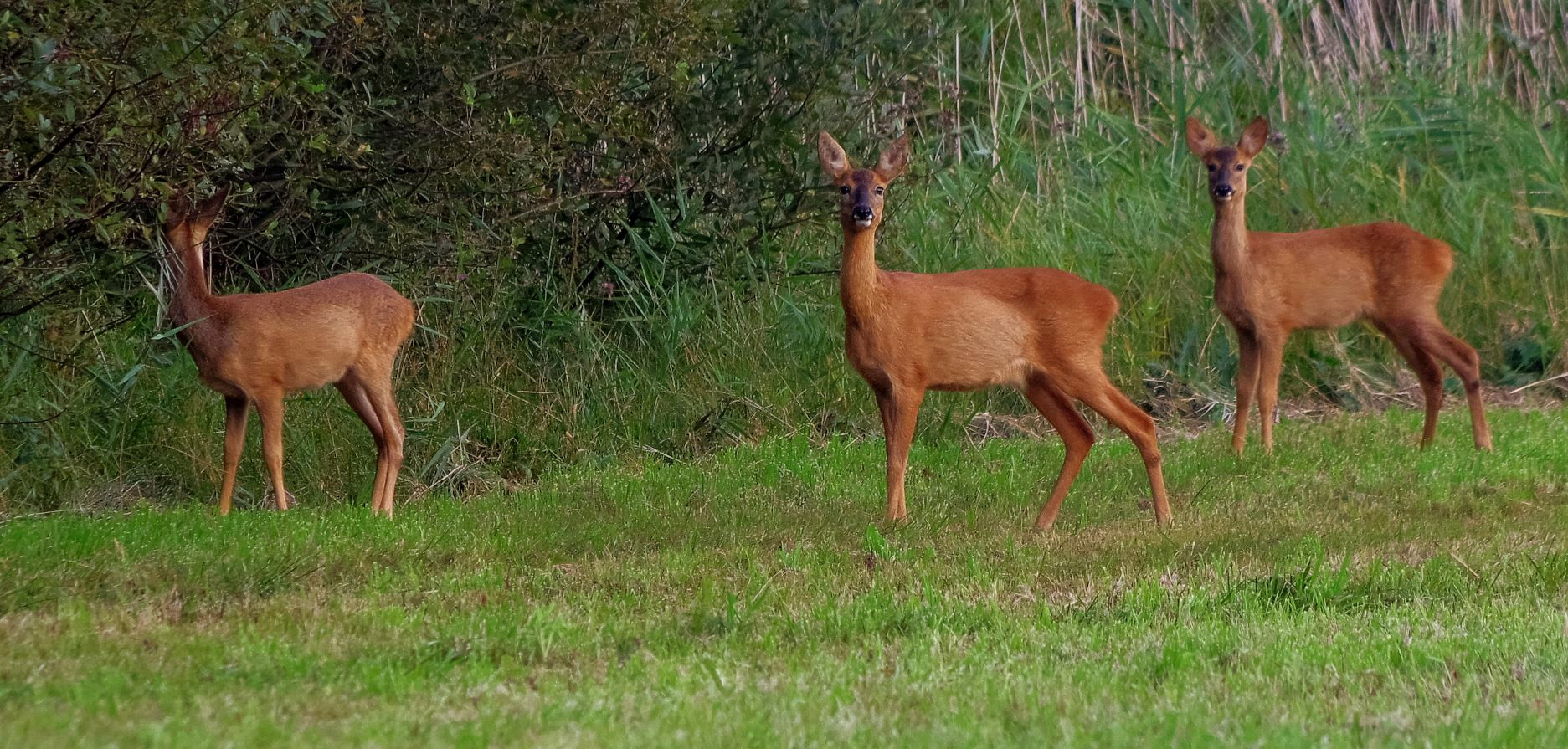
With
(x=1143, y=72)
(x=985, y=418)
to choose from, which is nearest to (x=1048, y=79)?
(x=1143, y=72)

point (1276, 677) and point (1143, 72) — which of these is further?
point (1143, 72)

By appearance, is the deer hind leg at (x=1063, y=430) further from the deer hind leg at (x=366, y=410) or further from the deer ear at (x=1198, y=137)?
the deer ear at (x=1198, y=137)

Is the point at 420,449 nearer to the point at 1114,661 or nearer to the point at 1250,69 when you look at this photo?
the point at 1114,661

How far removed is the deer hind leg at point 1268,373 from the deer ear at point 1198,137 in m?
1.26

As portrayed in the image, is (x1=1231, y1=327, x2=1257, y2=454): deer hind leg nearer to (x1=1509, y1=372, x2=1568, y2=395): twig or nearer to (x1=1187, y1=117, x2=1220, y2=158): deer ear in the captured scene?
(x1=1187, y1=117, x2=1220, y2=158): deer ear

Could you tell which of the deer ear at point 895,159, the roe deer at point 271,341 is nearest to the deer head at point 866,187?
the deer ear at point 895,159

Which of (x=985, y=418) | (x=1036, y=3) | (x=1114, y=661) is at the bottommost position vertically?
(x=985, y=418)

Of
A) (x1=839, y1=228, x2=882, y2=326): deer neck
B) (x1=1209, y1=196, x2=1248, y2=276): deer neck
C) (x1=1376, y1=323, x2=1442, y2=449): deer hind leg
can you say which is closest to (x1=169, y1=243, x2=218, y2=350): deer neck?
(x1=839, y1=228, x2=882, y2=326): deer neck

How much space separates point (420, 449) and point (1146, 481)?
3.70m

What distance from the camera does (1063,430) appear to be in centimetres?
777

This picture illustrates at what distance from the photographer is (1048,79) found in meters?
13.6

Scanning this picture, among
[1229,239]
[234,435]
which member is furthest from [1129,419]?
[234,435]

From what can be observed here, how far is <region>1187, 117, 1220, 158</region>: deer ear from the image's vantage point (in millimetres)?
10422

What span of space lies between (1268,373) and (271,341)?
16.6ft
